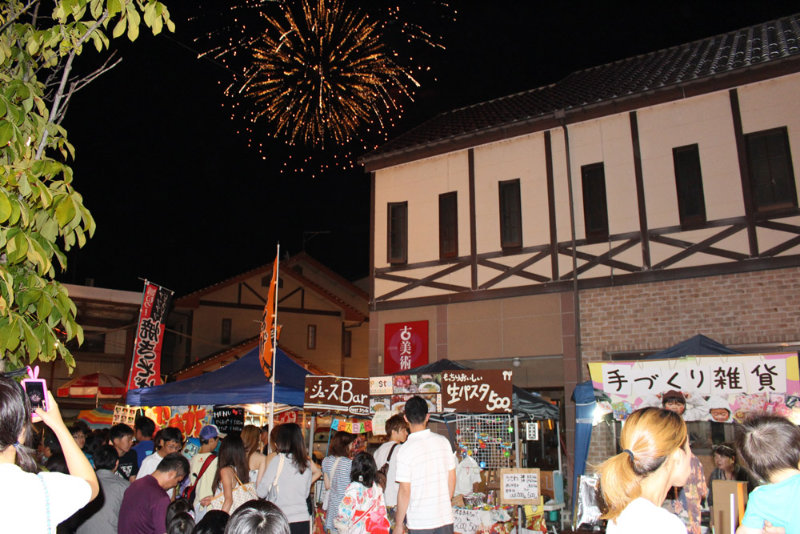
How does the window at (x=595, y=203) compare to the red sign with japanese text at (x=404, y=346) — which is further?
the red sign with japanese text at (x=404, y=346)

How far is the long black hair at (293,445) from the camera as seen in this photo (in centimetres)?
720

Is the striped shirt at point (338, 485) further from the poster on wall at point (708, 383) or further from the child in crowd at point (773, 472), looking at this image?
the child in crowd at point (773, 472)

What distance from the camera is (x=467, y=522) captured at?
9508mm

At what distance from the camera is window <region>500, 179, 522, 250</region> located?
1480 cm

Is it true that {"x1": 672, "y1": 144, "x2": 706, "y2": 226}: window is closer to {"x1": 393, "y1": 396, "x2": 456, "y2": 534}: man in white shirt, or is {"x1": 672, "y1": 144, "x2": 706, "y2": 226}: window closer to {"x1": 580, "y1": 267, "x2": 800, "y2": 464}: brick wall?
{"x1": 580, "y1": 267, "x2": 800, "y2": 464}: brick wall

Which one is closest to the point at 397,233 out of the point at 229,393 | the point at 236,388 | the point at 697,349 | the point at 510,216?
the point at 510,216

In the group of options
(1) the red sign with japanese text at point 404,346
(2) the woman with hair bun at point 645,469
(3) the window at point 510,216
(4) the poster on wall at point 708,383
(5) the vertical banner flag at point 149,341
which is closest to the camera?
(2) the woman with hair bun at point 645,469

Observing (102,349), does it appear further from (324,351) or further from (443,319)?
(443,319)

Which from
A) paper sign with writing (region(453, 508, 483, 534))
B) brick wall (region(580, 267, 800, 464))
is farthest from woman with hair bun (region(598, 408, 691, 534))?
brick wall (region(580, 267, 800, 464))

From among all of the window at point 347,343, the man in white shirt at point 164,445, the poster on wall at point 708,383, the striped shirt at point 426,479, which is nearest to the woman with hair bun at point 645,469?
the striped shirt at point 426,479

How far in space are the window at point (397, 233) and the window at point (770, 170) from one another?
789cm

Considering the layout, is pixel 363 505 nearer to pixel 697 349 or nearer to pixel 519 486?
pixel 519 486

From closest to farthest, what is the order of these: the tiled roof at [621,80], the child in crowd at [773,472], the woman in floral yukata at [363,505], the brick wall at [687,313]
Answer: the child in crowd at [773,472]
the woman in floral yukata at [363,505]
the brick wall at [687,313]
the tiled roof at [621,80]

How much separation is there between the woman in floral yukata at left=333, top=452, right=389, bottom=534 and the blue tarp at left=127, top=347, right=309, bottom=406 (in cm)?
526
